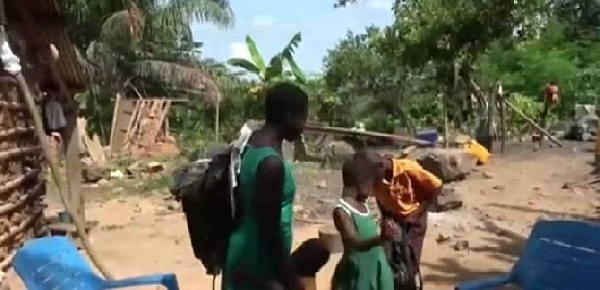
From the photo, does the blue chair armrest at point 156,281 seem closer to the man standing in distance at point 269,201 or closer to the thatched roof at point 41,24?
the man standing in distance at point 269,201

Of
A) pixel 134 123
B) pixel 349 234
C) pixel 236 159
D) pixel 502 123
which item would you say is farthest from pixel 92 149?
pixel 236 159

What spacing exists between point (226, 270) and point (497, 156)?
16730 millimetres

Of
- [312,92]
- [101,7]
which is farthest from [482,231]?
[312,92]

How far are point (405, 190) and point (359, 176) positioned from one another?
596mm

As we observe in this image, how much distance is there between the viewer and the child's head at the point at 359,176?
4.19m

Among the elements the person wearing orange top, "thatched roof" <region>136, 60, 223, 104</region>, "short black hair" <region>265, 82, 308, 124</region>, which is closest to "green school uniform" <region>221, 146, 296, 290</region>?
"short black hair" <region>265, 82, 308, 124</region>

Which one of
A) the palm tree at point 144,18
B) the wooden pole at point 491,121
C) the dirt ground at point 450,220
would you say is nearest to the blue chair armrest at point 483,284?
the dirt ground at point 450,220

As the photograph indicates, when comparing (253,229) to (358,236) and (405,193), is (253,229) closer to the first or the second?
(358,236)

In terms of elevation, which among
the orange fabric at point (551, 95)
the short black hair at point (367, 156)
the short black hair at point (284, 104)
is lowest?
the orange fabric at point (551, 95)

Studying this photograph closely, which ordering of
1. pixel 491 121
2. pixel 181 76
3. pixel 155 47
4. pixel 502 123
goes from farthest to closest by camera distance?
pixel 155 47 → pixel 181 76 → pixel 491 121 → pixel 502 123

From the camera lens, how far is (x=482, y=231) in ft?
34.3

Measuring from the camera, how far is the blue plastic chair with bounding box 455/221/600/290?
379 centimetres

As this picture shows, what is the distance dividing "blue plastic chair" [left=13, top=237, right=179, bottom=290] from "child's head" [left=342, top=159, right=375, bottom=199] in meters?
0.89

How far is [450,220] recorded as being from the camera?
11.1 m
